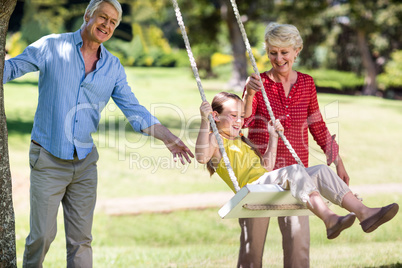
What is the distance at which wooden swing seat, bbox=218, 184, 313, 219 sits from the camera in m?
2.76

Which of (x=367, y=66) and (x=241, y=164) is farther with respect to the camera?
(x=367, y=66)

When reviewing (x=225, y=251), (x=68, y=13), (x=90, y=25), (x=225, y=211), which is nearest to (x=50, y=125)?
(x=90, y=25)

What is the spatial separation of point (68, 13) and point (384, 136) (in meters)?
9.98

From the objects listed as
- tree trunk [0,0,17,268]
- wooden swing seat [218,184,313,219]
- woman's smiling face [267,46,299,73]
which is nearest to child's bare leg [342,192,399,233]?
wooden swing seat [218,184,313,219]

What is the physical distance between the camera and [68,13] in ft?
56.6

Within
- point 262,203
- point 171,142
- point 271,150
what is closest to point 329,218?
point 262,203

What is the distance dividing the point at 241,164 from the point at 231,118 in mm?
283

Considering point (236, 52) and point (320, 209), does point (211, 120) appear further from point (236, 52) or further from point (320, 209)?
point (236, 52)

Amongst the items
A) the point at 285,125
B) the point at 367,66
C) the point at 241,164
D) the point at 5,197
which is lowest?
the point at 5,197

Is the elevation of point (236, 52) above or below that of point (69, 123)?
above

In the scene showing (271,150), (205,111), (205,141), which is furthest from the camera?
(271,150)

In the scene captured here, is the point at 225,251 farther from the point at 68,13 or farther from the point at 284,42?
the point at 68,13

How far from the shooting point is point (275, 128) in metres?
3.22

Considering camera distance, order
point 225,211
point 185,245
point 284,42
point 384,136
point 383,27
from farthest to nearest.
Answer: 1. point 383,27
2. point 384,136
3. point 185,245
4. point 284,42
5. point 225,211
